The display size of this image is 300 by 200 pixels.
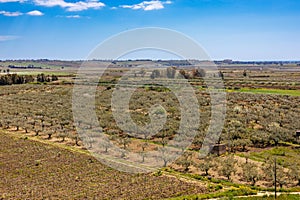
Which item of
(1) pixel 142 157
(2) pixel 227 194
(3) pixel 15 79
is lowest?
(2) pixel 227 194

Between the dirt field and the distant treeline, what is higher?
the distant treeline

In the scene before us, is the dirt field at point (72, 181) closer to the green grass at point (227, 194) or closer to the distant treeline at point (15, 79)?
the green grass at point (227, 194)

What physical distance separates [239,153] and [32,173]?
591 inches

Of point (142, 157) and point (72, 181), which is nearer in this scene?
point (72, 181)

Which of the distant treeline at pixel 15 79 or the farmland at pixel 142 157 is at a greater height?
the distant treeline at pixel 15 79

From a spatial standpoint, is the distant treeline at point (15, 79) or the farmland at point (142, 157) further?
the distant treeline at point (15, 79)

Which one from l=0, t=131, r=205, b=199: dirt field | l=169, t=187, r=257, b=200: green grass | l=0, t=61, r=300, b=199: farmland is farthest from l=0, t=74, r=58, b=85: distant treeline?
l=169, t=187, r=257, b=200: green grass

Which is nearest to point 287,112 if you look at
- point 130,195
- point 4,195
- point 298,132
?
point 298,132

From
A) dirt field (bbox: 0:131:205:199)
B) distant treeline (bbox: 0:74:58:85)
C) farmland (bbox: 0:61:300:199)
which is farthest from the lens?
distant treeline (bbox: 0:74:58:85)

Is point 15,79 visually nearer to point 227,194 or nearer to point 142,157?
point 142,157

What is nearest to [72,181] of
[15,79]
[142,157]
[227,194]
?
[142,157]

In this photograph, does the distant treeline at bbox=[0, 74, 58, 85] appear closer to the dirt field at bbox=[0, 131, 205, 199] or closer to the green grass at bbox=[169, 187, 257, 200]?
the dirt field at bbox=[0, 131, 205, 199]

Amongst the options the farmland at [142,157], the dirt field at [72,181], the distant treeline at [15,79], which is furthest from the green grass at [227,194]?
the distant treeline at [15,79]

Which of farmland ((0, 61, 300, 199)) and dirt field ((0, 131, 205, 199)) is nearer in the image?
dirt field ((0, 131, 205, 199))
